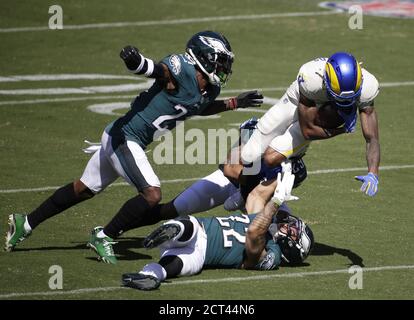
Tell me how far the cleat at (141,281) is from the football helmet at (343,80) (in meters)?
2.09

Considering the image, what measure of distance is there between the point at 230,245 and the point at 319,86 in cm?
155

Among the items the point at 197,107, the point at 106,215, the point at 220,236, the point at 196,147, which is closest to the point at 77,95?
the point at 196,147

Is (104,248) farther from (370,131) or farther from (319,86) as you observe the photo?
(370,131)

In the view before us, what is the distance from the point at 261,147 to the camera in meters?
9.51

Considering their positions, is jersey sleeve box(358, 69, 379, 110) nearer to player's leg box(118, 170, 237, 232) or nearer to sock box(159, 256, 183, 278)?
player's leg box(118, 170, 237, 232)

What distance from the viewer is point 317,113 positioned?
9.12m

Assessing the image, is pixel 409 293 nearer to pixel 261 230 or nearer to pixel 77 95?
pixel 261 230

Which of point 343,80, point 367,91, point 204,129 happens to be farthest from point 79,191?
point 204,129

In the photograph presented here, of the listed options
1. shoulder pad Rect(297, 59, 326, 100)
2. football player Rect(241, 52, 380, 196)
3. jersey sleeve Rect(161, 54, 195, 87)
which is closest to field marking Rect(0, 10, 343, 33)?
football player Rect(241, 52, 380, 196)

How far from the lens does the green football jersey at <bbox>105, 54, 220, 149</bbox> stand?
920 cm

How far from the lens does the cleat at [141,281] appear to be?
8000 mm

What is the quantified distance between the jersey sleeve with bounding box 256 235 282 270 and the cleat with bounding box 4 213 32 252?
202 cm
